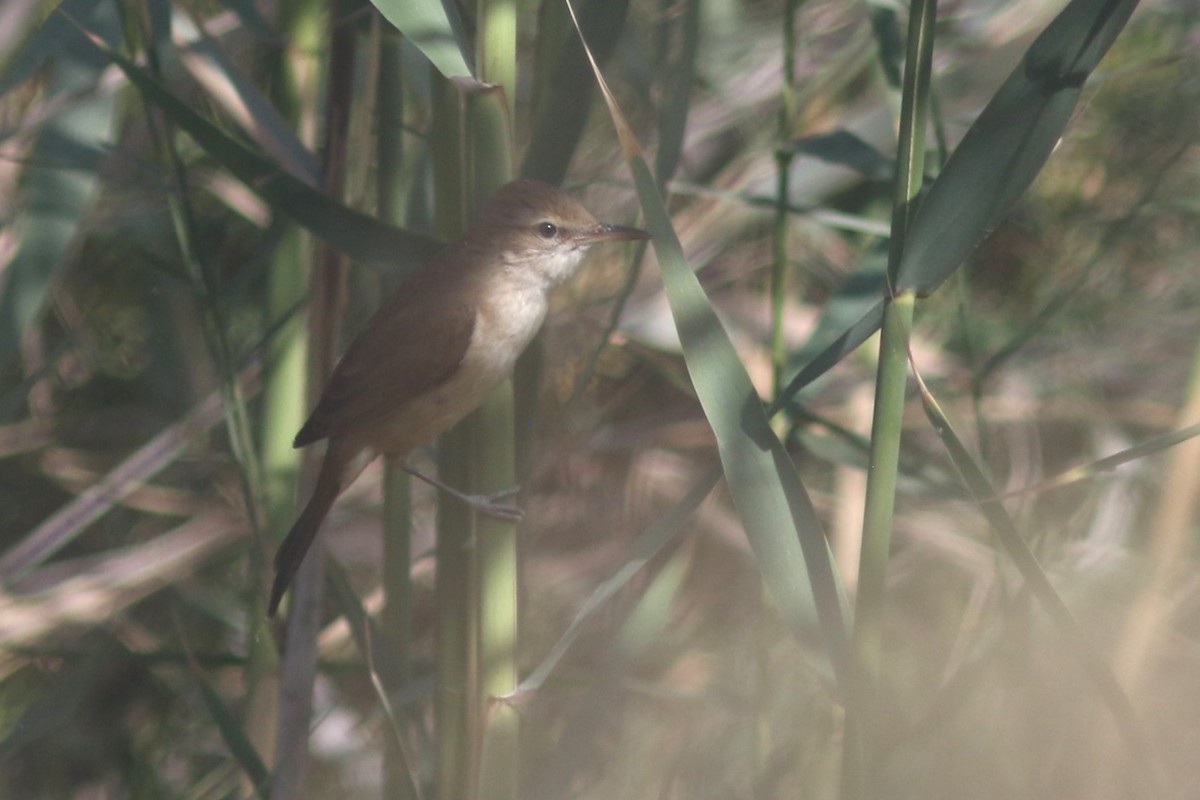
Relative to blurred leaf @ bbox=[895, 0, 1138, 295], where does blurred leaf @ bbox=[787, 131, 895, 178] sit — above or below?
above

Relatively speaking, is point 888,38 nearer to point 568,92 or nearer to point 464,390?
point 568,92

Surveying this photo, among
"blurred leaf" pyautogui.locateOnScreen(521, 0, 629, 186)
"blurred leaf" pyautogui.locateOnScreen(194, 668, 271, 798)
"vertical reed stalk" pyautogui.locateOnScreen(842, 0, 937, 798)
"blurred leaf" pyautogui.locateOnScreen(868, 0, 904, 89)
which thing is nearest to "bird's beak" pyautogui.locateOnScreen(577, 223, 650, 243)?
"blurred leaf" pyautogui.locateOnScreen(521, 0, 629, 186)

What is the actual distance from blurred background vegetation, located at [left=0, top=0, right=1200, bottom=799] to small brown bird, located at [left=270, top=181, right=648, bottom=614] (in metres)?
0.09

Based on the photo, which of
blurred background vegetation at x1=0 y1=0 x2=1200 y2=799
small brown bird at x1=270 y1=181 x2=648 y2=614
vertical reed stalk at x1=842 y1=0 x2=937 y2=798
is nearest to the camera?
vertical reed stalk at x1=842 y1=0 x2=937 y2=798

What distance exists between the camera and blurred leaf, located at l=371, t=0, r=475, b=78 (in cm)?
112

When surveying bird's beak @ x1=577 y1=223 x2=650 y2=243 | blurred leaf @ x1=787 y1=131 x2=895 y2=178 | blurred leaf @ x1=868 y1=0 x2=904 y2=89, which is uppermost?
blurred leaf @ x1=868 y1=0 x2=904 y2=89

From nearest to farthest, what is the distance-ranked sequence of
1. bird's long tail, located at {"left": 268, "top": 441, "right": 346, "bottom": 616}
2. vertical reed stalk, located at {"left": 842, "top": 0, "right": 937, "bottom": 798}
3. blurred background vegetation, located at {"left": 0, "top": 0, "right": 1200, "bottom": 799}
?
vertical reed stalk, located at {"left": 842, "top": 0, "right": 937, "bottom": 798} < blurred background vegetation, located at {"left": 0, "top": 0, "right": 1200, "bottom": 799} < bird's long tail, located at {"left": 268, "top": 441, "right": 346, "bottom": 616}

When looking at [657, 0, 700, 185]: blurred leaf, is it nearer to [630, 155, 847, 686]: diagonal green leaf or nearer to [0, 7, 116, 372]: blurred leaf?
[630, 155, 847, 686]: diagonal green leaf

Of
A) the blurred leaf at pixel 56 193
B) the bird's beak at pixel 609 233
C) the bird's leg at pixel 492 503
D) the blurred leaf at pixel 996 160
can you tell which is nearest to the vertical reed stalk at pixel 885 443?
the blurred leaf at pixel 996 160

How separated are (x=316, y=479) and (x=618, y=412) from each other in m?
1.02

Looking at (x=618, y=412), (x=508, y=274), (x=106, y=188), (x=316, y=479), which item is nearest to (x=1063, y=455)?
(x=618, y=412)

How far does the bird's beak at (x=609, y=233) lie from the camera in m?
1.66

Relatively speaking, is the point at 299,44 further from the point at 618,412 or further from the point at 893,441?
the point at 618,412

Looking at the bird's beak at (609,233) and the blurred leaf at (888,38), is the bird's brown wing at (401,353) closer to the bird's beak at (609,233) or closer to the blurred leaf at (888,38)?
the bird's beak at (609,233)
